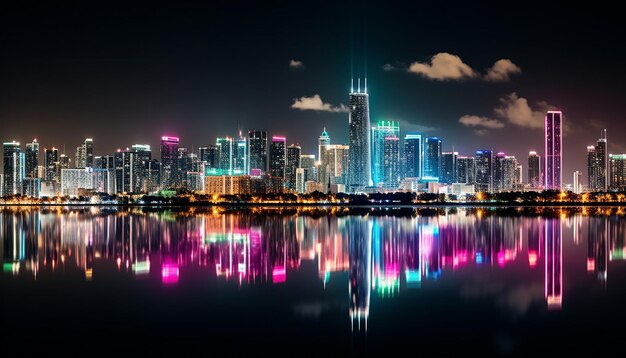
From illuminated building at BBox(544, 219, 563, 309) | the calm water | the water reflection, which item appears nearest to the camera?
the calm water

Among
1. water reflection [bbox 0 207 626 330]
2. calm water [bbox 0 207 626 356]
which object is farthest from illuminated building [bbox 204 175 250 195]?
calm water [bbox 0 207 626 356]

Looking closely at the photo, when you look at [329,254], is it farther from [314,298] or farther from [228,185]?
[228,185]

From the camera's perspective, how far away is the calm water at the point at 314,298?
1034 cm

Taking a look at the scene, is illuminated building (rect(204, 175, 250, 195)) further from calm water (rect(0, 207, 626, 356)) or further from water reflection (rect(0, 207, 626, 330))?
calm water (rect(0, 207, 626, 356))

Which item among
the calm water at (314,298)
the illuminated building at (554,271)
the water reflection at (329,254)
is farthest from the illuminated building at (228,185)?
the calm water at (314,298)

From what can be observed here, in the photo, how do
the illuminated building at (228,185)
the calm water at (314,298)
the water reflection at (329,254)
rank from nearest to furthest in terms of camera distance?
1. the calm water at (314,298)
2. the water reflection at (329,254)
3. the illuminated building at (228,185)

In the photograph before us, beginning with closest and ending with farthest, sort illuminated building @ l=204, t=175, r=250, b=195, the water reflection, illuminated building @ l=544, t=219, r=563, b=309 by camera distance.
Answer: illuminated building @ l=544, t=219, r=563, b=309 → the water reflection → illuminated building @ l=204, t=175, r=250, b=195

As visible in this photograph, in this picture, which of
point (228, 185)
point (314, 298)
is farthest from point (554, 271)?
point (228, 185)

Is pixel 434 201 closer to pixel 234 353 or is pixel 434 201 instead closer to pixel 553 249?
pixel 553 249

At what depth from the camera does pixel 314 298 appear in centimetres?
1423

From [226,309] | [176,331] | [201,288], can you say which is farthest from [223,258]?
[176,331]

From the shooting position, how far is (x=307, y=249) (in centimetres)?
2514

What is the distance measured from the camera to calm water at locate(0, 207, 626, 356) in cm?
1034

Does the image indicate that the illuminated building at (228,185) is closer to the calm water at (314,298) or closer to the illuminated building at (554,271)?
the illuminated building at (554,271)
